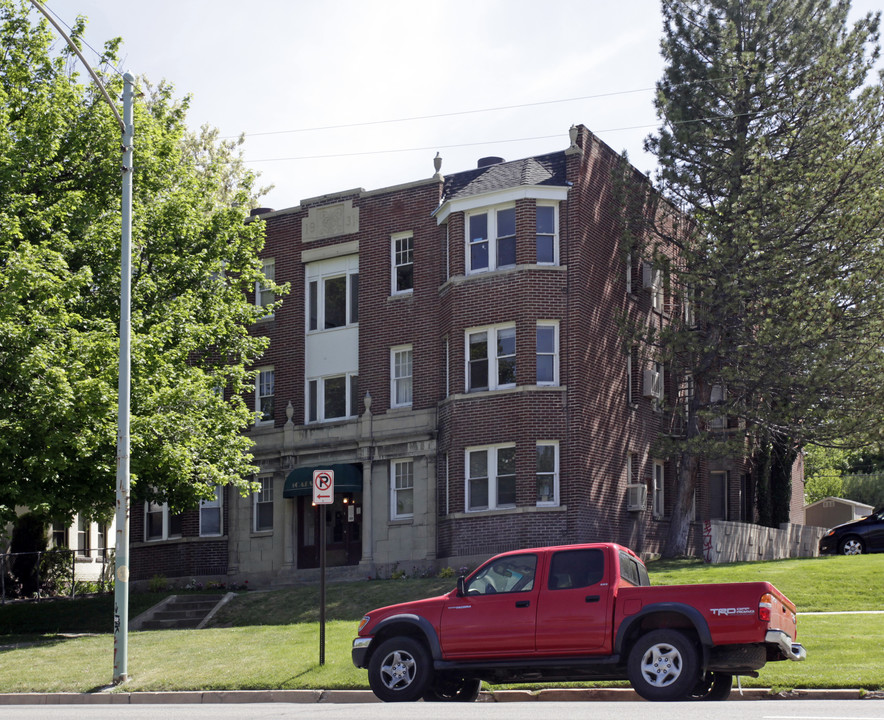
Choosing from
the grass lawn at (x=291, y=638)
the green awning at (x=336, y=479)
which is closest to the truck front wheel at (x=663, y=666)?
the grass lawn at (x=291, y=638)

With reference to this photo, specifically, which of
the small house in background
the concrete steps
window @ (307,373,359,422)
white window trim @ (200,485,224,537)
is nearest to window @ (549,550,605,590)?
the concrete steps

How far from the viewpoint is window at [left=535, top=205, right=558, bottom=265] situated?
103 ft

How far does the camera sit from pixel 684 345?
31.4 metres

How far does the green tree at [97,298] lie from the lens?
2314 cm

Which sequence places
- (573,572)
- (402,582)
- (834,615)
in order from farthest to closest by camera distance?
(402,582)
(834,615)
(573,572)

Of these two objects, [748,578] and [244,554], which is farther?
[244,554]

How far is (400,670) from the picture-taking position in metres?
15.1

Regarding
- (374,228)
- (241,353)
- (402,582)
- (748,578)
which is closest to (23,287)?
(241,353)

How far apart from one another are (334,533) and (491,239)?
961 cm

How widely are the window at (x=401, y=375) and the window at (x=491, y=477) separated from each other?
3.26m

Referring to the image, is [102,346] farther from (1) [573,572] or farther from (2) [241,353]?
(1) [573,572]

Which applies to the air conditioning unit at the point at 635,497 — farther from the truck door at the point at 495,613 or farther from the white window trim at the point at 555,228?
the truck door at the point at 495,613

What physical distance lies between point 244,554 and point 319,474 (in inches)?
693

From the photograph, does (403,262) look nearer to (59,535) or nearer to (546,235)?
(546,235)
